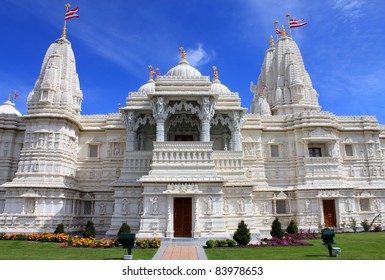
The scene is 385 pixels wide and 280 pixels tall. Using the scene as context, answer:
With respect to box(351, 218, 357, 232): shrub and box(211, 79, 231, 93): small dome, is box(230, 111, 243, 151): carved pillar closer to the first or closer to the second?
box(211, 79, 231, 93): small dome

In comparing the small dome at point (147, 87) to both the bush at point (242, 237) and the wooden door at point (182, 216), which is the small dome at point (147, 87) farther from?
the bush at point (242, 237)

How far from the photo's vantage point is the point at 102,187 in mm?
31281

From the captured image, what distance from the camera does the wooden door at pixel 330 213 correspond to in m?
29.3

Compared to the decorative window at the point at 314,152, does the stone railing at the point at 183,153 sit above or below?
below

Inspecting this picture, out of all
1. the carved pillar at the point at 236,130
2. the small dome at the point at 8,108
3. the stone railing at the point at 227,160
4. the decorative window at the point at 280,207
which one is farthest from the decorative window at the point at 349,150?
the small dome at the point at 8,108

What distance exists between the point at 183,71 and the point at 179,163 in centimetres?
1081

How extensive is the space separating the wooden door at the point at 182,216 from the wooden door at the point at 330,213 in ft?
46.4

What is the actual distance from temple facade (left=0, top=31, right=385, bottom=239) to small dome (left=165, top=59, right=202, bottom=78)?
0.57 ft

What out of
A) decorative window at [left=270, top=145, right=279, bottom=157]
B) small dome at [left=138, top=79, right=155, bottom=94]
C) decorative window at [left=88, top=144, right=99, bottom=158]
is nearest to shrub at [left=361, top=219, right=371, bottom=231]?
decorative window at [left=270, top=145, right=279, bottom=157]

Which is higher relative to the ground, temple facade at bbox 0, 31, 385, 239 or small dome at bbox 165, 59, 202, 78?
small dome at bbox 165, 59, 202, 78

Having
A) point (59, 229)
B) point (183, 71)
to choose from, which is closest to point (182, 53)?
point (183, 71)

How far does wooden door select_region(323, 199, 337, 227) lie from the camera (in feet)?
96.3
